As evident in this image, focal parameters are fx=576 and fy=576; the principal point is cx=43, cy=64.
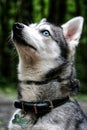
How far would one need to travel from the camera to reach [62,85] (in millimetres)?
7844

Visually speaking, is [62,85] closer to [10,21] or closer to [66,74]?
[66,74]

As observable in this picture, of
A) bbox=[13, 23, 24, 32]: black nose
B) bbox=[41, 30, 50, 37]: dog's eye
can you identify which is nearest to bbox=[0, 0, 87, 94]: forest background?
bbox=[41, 30, 50, 37]: dog's eye

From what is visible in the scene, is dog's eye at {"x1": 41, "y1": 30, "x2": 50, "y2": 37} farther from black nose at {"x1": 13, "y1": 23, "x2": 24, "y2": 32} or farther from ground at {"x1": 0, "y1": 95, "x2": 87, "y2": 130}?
ground at {"x1": 0, "y1": 95, "x2": 87, "y2": 130}

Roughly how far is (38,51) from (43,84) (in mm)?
453

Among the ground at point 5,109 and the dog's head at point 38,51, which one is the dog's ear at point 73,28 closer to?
the dog's head at point 38,51

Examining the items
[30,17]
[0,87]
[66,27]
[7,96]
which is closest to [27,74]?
[66,27]

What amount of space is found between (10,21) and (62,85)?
17.1 metres

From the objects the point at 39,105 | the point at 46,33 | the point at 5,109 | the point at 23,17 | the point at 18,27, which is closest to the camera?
the point at 39,105

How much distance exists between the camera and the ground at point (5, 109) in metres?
11.9

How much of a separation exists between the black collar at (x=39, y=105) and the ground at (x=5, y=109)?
336 cm

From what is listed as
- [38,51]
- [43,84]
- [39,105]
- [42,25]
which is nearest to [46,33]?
[42,25]

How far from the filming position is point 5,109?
47.4ft

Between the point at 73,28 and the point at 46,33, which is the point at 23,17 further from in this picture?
the point at 46,33

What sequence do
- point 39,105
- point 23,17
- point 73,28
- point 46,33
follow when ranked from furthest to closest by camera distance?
point 23,17, point 73,28, point 46,33, point 39,105
